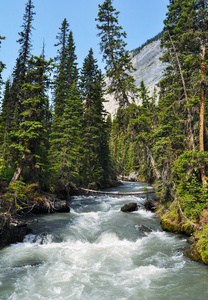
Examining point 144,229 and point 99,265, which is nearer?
point 99,265

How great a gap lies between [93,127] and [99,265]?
64.9ft

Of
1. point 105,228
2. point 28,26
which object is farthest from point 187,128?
point 28,26

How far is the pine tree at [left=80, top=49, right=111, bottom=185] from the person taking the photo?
2691 cm

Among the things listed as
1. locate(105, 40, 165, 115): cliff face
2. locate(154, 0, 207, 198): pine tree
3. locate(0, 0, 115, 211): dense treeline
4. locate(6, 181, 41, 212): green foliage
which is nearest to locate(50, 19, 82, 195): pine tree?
locate(0, 0, 115, 211): dense treeline

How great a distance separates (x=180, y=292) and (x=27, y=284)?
18.1 feet

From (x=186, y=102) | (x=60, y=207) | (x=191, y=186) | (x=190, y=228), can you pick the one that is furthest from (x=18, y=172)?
(x=186, y=102)

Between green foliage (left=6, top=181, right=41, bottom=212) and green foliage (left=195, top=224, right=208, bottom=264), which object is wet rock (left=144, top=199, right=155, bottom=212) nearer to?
green foliage (left=195, top=224, right=208, bottom=264)

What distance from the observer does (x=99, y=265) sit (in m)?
8.80

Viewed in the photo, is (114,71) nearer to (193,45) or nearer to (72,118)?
(72,118)

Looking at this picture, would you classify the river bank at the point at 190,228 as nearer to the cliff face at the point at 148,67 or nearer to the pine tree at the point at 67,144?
the pine tree at the point at 67,144

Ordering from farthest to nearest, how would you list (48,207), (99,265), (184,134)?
(48,207) → (184,134) → (99,265)

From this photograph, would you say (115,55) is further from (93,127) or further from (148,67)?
(148,67)

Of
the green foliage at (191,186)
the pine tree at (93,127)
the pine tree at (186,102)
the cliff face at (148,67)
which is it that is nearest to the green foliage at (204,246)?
the green foliage at (191,186)

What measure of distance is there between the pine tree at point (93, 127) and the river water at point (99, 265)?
13.4m
